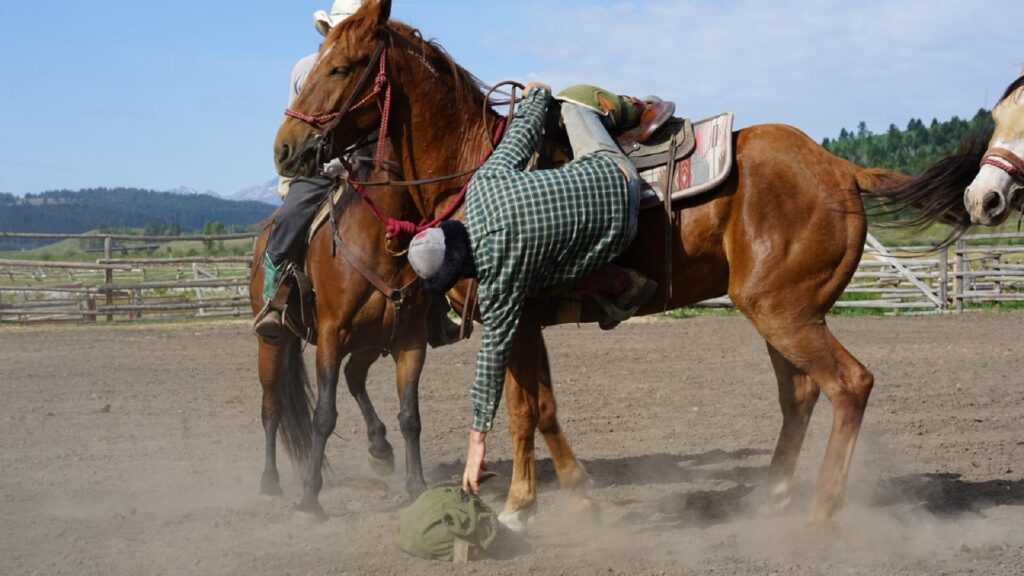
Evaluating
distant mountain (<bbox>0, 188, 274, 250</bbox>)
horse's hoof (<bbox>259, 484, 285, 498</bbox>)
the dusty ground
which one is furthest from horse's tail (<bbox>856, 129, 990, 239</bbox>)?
distant mountain (<bbox>0, 188, 274, 250</bbox>)

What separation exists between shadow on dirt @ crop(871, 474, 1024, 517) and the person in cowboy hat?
3.55 metres

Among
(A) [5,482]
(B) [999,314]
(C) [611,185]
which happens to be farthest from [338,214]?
(B) [999,314]

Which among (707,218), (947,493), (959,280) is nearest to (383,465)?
(707,218)

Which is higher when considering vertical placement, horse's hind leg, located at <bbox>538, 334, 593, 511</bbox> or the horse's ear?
the horse's ear

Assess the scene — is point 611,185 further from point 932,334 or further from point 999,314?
point 999,314

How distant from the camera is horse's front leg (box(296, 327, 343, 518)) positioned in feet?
17.8

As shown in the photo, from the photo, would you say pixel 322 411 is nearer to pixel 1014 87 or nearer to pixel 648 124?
pixel 648 124

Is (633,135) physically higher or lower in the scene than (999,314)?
higher

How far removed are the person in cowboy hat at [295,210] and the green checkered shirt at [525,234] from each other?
178 cm

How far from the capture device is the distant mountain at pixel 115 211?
401 ft

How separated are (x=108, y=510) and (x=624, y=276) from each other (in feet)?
10.7

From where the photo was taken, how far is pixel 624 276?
15.2 feet

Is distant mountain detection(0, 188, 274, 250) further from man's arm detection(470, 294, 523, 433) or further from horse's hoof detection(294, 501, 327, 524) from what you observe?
man's arm detection(470, 294, 523, 433)

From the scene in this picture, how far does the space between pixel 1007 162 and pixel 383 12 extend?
2.93 meters
